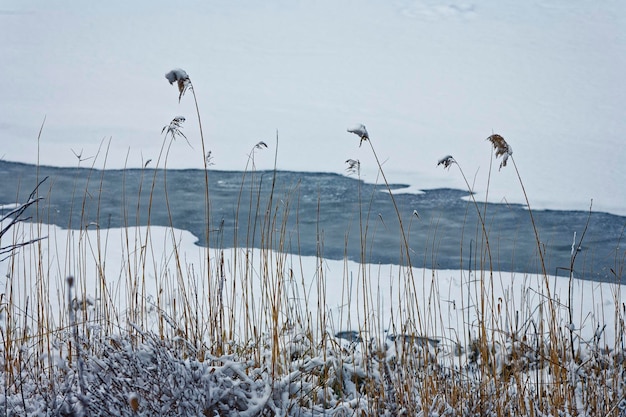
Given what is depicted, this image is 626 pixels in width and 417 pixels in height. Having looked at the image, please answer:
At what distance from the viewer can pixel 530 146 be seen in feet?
29.0

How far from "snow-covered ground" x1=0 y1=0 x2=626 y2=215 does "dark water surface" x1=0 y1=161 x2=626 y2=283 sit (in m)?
0.59

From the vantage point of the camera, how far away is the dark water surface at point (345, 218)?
465 cm

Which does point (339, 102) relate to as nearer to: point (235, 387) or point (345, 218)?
point (345, 218)

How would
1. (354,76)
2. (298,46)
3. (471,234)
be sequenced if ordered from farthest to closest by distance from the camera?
(298,46)
(354,76)
(471,234)

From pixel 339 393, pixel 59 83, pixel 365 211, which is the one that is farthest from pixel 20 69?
pixel 339 393

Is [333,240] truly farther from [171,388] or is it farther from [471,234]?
[171,388]

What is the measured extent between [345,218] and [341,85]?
330 inches

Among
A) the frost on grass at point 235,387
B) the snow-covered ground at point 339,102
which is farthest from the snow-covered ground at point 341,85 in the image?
the frost on grass at point 235,387

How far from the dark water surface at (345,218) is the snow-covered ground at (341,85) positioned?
59cm

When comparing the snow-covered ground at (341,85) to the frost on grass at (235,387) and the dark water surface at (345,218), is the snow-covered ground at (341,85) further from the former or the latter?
the frost on grass at (235,387)

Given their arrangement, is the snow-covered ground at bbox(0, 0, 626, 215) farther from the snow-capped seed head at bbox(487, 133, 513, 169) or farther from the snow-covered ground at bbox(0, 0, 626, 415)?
the snow-capped seed head at bbox(487, 133, 513, 169)

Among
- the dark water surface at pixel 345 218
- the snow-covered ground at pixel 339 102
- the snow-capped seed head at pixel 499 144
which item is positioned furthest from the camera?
the dark water surface at pixel 345 218

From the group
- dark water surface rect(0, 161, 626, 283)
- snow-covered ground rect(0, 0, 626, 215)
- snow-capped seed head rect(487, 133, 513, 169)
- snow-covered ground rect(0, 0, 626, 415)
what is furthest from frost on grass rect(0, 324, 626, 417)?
snow-covered ground rect(0, 0, 626, 215)

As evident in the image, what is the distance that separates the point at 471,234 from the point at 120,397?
Answer: 12.9 ft
